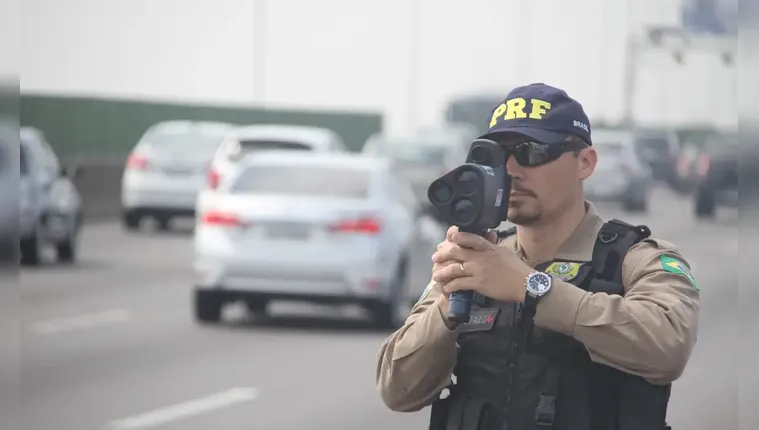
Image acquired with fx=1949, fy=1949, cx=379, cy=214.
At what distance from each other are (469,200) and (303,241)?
12.2 meters

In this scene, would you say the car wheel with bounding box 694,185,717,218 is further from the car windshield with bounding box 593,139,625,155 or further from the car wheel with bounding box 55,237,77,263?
the car wheel with bounding box 55,237,77,263

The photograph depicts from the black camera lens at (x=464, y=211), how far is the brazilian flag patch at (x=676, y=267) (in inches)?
20.1

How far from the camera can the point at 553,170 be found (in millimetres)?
4070

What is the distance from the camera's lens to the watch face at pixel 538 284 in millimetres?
3838

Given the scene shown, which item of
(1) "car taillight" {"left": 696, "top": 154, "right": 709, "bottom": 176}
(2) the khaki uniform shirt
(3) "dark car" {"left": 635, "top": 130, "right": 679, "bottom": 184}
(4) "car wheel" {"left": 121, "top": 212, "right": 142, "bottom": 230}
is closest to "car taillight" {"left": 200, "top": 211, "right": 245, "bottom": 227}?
(2) the khaki uniform shirt

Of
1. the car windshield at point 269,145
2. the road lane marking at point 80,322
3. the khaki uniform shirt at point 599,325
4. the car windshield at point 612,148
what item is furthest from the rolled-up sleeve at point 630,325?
the car windshield at point 612,148

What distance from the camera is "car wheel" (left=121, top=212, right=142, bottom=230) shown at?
31.2 m

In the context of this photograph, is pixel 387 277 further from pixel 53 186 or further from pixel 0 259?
pixel 0 259

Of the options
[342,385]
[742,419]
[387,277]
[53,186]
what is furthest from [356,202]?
[742,419]

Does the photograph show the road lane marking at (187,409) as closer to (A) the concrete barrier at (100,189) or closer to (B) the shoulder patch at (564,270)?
(B) the shoulder patch at (564,270)

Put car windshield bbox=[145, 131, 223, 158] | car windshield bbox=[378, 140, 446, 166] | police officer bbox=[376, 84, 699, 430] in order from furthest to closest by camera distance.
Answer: car windshield bbox=[378, 140, 446, 166] → car windshield bbox=[145, 131, 223, 158] → police officer bbox=[376, 84, 699, 430]

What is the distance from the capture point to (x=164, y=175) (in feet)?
100

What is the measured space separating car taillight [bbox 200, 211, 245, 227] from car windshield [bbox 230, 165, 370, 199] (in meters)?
0.28

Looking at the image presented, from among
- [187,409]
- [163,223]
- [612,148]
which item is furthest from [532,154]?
[612,148]
